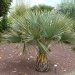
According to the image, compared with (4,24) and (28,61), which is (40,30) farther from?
(4,24)

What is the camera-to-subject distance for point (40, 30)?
689 centimetres

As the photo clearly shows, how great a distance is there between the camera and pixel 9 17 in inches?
529

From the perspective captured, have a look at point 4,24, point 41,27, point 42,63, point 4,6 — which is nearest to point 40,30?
point 41,27

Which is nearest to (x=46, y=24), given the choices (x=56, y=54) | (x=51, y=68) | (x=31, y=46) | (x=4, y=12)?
(x=31, y=46)

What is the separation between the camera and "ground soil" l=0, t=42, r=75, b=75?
7.22 metres

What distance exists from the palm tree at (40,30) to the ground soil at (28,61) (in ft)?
0.75

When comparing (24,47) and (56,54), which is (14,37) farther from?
(56,54)

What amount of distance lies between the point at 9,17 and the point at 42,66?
6.59m

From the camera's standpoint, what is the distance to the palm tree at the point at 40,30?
22.6 feet

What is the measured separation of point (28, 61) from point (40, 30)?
1.34 metres

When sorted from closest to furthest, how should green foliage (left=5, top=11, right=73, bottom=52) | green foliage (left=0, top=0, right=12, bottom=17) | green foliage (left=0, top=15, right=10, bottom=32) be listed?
green foliage (left=5, top=11, right=73, bottom=52), green foliage (left=0, top=0, right=12, bottom=17), green foliage (left=0, top=15, right=10, bottom=32)

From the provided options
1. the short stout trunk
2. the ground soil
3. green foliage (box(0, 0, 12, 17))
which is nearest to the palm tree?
the short stout trunk

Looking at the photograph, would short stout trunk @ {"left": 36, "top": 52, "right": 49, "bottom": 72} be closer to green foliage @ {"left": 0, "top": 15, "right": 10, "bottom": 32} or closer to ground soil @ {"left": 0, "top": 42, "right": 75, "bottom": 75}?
ground soil @ {"left": 0, "top": 42, "right": 75, "bottom": 75}

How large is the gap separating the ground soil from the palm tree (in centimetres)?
23
